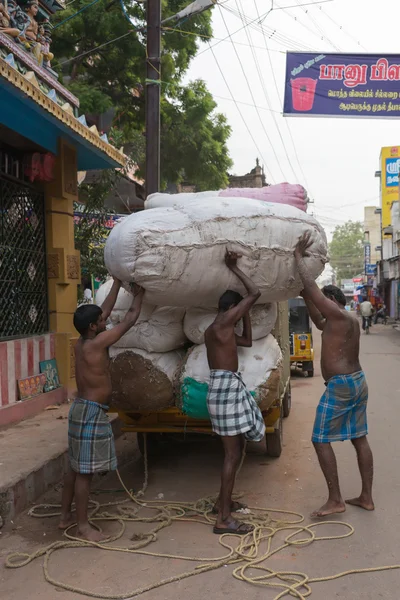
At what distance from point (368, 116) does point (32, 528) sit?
8904 millimetres

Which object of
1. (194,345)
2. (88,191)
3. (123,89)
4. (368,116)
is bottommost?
(194,345)

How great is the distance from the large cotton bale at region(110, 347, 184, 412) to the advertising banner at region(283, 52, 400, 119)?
7.22m

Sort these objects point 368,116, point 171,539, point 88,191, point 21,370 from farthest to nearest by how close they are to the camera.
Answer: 1. point 368,116
2. point 88,191
3. point 21,370
4. point 171,539

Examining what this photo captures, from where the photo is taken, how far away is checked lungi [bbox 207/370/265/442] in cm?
389

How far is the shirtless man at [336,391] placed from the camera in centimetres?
415

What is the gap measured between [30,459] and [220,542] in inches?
79.7

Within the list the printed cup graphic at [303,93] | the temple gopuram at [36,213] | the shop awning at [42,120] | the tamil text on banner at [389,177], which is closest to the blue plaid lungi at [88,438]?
the temple gopuram at [36,213]

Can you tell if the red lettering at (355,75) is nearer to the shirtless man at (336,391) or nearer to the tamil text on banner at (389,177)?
the shirtless man at (336,391)

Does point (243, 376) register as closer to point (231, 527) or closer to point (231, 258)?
A: point (231, 258)

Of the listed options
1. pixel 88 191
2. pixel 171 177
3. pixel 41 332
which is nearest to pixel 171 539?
pixel 41 332

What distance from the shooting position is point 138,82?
A: 13461 mm

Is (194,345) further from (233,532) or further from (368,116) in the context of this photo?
(368,116)

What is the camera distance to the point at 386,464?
17.9ft

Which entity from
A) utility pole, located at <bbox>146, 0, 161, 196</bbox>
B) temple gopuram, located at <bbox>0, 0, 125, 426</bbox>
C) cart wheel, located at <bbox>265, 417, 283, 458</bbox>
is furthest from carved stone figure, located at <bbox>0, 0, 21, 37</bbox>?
cart wheel, located at <bbox>265, 417, 283, 458</bbox>
